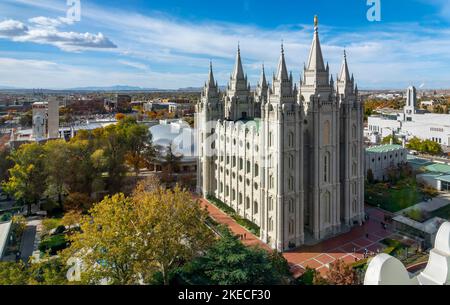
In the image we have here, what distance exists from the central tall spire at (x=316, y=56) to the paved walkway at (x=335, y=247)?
54.9 ft

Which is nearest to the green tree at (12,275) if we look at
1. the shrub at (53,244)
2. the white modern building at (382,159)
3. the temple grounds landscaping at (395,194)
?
the shrub at (53,244)

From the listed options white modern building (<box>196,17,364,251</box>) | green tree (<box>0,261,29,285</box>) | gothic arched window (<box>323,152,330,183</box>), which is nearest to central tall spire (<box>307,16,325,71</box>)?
white modern building (<box>196,17,364,251</box>)

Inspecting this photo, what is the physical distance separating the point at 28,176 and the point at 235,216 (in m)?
24.2

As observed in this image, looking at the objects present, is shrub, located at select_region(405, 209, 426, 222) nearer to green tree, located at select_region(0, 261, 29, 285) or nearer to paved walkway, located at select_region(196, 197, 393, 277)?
paved walkway, located at select_region(196, 197, 393, 277)

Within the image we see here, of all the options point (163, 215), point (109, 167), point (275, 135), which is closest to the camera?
point (163, 215)

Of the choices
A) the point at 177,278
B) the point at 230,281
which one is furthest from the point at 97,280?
the point at 230,281

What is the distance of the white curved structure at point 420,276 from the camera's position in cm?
792

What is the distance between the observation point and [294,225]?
101 feet

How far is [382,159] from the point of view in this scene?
168 ft

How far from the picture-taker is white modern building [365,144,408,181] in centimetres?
5006

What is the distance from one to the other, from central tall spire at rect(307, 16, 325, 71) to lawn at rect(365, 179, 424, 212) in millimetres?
19330

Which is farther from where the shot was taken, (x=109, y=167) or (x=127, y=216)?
(x=109, y=167)
